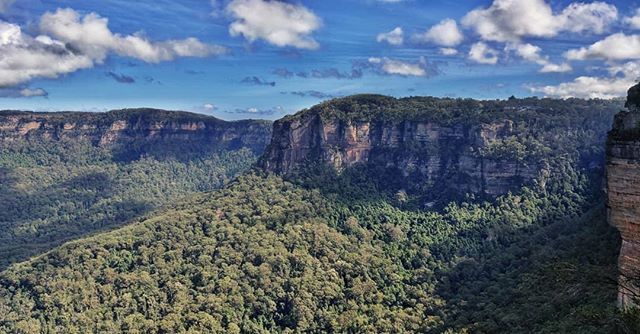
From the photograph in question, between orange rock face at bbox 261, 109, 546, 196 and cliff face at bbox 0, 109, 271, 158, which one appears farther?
cliff face at bbox 0, 109, 271, 158

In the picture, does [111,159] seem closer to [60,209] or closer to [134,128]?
[134,128]

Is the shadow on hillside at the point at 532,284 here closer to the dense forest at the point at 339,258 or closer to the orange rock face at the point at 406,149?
the dense forest at the point at 339,258

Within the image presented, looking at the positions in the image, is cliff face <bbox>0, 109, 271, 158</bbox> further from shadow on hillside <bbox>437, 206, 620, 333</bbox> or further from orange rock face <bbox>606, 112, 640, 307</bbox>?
orange rock face <bbox>606, 112, 640, 307</bbox>

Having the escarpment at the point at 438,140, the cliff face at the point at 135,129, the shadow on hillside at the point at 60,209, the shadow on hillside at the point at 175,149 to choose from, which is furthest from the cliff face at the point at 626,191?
the shadow on hillside at the point at 175,149

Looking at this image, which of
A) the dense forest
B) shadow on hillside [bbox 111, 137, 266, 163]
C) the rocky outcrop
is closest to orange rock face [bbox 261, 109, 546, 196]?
the rocky outcrop

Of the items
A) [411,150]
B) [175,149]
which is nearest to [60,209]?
[175,149]

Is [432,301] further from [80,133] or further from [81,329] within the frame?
[80,133]
